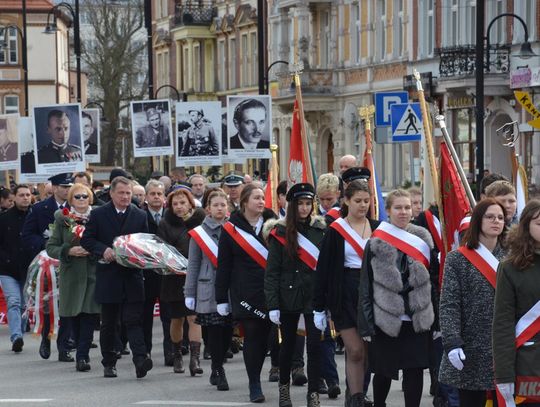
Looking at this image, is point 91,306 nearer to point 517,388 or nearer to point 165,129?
point 517,388

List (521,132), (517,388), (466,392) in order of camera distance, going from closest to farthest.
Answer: (517,388)
(466,392)
(521,132)

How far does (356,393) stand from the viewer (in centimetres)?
1112

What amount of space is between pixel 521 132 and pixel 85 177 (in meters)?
20.8

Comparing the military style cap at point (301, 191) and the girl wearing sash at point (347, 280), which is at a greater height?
the military style cap at point (301, 191)

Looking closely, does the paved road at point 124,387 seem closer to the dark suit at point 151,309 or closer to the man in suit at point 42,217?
the dark suit at point 151,309

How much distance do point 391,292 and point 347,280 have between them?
90cm

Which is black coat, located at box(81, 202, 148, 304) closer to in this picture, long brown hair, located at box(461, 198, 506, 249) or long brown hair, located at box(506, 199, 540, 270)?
long brown hair, located at box(461, 198, 506, 249)

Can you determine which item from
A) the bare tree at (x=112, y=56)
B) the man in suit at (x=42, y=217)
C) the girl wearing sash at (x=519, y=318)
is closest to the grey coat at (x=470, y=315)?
the girl wearing sash at (x=519, y=318)

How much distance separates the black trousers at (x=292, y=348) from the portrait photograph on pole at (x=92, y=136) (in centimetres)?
1723

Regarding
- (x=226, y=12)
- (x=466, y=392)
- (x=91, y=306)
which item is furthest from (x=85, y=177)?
(x=226, y=12)

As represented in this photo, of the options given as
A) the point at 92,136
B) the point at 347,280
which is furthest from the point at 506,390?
the point at 92,136

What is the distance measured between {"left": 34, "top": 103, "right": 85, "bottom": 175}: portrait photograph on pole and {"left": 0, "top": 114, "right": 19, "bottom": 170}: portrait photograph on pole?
2317 mm

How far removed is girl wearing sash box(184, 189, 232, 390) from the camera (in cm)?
1370

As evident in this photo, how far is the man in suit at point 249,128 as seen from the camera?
26500 millimetres
